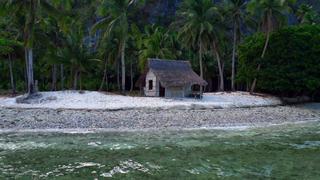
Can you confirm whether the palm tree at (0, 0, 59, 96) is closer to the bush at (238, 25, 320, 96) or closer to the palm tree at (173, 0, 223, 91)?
the palm tree at (173, 0, 223, 91)

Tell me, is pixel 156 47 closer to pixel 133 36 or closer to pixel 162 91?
pixel 133 36

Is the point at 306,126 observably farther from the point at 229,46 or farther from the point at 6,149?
the point at 229,46

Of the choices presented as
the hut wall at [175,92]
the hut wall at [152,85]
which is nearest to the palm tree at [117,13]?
the hut wall at [152,85]

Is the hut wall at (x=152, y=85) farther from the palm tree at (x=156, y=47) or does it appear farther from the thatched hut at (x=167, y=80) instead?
the palm tree at (x=156, y=47)

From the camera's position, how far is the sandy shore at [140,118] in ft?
81.1

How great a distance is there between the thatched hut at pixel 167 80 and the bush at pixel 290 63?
7.32 metres

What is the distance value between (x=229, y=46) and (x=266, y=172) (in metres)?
49.1

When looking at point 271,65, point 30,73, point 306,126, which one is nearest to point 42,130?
point 30,73

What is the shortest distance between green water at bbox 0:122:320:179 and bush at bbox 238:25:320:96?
1889cm

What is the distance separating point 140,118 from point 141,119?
0.30 metres

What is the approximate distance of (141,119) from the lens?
2697 cm

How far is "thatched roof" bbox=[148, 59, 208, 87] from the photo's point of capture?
38.0 metres

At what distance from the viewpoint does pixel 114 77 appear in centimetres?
6269

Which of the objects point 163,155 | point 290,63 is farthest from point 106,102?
point 290,63
